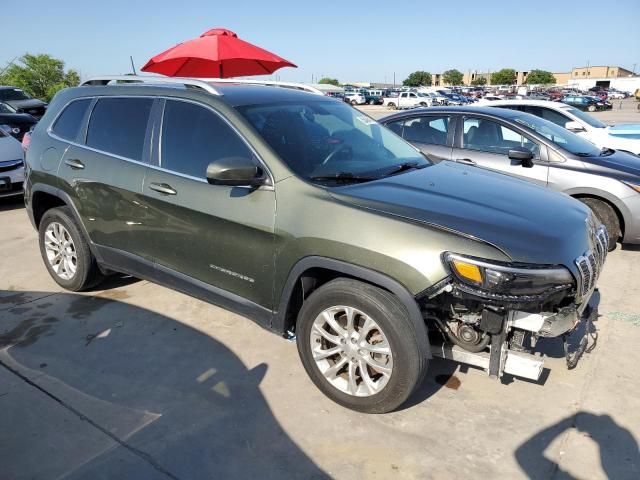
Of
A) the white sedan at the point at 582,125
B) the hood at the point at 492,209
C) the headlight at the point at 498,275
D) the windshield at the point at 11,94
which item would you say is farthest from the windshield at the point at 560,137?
the windshield at the point at 11,94

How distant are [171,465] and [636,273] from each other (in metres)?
4.71

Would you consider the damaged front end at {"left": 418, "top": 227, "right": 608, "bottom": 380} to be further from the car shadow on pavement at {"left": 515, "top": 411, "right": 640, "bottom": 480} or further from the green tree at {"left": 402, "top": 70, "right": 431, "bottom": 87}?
the green tree at {"left": 402, "top": 70, "right": 431, "bottom": 87}

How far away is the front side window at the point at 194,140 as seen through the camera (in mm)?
3242

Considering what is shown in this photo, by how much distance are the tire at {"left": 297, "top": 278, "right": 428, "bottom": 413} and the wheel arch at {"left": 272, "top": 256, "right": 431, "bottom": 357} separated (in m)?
0.06

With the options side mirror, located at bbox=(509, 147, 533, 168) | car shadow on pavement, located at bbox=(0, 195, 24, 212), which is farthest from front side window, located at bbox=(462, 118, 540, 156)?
car shadow on pavement, located at bbox=(0, 195, 24, 212)

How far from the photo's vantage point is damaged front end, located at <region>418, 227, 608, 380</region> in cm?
244

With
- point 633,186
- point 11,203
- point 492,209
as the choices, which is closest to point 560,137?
point 633,186

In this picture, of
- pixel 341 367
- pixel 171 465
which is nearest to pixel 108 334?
pixel 171 465

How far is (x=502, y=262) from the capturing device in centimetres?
245

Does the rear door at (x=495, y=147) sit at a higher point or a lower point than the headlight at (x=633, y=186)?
higher

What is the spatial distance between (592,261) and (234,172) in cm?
207

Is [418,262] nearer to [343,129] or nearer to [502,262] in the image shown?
[502,262]

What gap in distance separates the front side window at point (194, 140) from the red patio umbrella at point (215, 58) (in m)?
4.56

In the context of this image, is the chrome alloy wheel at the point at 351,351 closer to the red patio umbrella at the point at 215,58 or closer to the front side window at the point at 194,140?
the front side window at the point at 194,140
